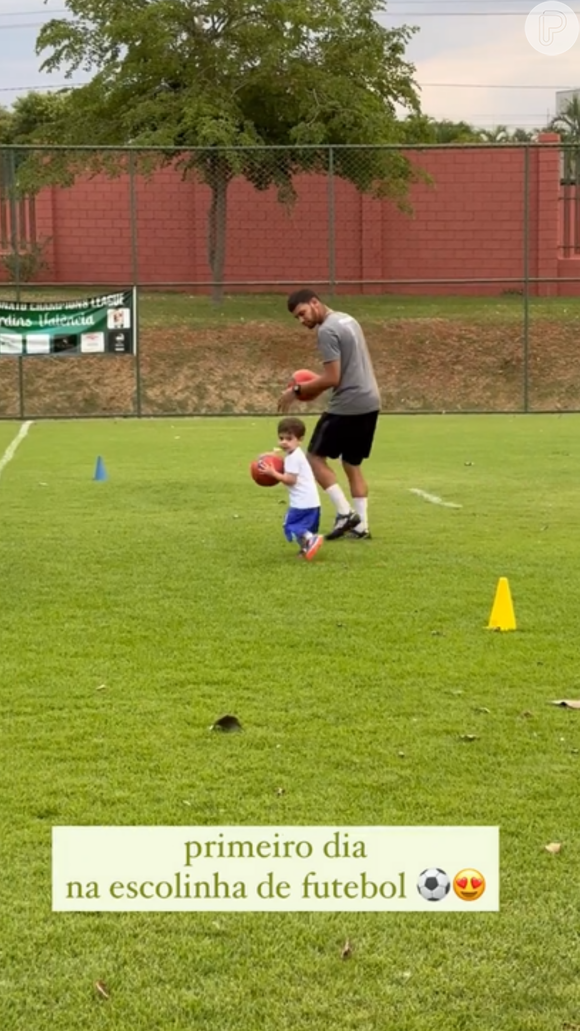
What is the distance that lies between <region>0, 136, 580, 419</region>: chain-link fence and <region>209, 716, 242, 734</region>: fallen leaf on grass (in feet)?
60.3

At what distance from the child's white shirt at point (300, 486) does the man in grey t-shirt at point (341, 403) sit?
20.6 inches

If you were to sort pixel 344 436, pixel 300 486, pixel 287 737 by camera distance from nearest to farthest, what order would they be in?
pixel 287 737 → pixel 300 486 → pixel 344 436

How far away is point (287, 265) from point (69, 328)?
9.32 m

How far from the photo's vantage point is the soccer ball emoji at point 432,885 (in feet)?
11.9

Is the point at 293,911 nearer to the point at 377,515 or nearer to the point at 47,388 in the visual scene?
the point at 377,515

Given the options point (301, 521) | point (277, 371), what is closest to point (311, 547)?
point (301, 521)

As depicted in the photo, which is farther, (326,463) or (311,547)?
(326,463)

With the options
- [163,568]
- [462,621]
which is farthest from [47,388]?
[462,621]

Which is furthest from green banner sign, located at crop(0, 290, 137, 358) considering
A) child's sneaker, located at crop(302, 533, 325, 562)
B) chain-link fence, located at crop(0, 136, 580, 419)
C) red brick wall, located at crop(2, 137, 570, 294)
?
child's sneaker, located at crop(302, 533, 325, 562)

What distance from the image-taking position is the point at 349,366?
9.66 m

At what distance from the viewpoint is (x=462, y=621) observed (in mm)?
6941

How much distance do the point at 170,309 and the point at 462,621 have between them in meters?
21.3

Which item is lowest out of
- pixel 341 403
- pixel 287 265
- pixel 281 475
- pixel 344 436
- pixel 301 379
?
pixel 281 475

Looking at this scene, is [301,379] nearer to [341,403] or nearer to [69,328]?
[341,403]
